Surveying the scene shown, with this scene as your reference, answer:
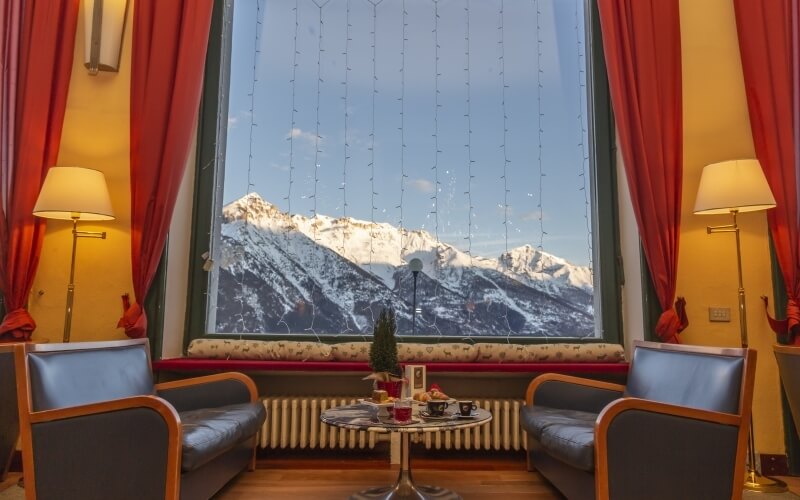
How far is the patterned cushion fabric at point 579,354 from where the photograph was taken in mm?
3576

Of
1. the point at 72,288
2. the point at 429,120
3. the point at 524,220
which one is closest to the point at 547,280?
the point at 524,220

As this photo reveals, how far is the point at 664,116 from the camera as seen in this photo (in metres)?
3.59

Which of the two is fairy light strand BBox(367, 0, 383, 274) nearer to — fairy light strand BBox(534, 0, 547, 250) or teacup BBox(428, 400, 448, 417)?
fairy light strand BBox(534, 0, 547, 250)

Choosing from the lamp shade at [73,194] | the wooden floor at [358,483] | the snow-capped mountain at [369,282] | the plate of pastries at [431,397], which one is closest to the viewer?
the plate of pastries at [431,397]

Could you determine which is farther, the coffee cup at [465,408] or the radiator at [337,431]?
the radiator at [337,431]

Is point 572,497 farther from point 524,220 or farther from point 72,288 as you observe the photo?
point 72,288

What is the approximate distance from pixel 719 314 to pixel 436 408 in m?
2.15

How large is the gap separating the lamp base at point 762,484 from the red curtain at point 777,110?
2.85 ft

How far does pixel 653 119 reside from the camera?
3.57 metres

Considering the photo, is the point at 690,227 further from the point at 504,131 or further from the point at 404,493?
the point at 404,493

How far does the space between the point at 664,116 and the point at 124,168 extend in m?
3.63

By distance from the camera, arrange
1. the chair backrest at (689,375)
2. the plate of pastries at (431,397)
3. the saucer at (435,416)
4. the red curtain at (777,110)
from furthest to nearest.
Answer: the red curtain at (777,110) < the plate of pastries at (431,397) < the saucer at (435,416) < the chair backrest at (689,375)

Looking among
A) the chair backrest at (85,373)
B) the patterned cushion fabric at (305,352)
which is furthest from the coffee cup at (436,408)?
the chair backrest at (85,373)

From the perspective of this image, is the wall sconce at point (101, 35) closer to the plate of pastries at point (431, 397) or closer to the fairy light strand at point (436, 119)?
the fairy light strand at point (436, 119)
